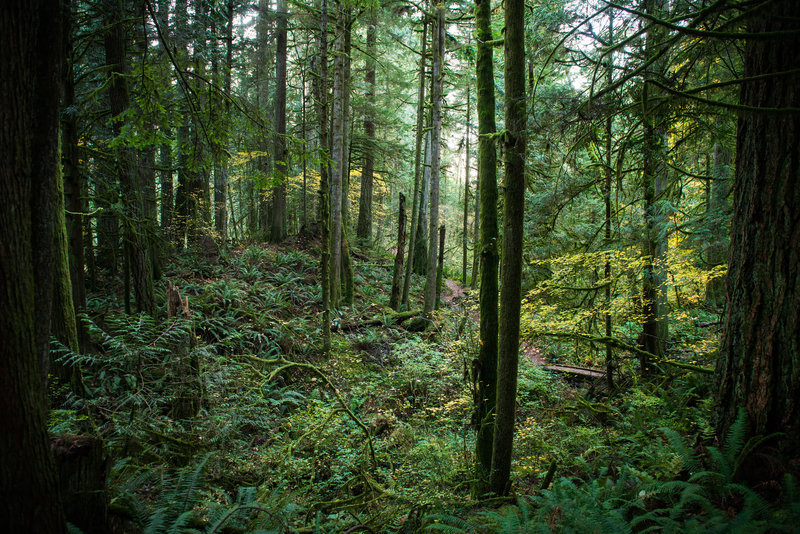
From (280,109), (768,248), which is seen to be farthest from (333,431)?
(280,109)

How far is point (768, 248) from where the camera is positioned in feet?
8.32

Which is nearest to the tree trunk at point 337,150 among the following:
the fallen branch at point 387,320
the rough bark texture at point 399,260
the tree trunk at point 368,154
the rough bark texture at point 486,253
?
the fallen branch at point 387,320

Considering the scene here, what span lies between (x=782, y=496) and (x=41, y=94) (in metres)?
4.40

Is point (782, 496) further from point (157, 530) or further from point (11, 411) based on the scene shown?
point (11, 411)

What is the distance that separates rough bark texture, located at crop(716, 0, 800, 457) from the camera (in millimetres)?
2412

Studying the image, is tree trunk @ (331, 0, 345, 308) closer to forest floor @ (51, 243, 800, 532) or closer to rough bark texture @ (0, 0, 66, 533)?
forest floor @ (51, 243, 800, 532)

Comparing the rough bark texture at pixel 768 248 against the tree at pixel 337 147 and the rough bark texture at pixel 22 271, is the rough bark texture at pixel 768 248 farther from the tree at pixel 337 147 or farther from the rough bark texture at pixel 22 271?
the tree at pixel 337 147

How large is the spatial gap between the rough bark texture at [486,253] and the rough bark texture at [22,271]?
366 cm

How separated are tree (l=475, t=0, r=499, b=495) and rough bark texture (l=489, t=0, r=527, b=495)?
2.98 ft

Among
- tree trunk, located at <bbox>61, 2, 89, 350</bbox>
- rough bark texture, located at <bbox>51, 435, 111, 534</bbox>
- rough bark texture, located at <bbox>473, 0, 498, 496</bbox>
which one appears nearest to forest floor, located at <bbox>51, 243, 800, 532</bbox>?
rough bark texture, located at <bbox>51, 435, 111, 534</bbox>

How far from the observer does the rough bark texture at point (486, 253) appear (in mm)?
4344

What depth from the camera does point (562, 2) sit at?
811 centimetres

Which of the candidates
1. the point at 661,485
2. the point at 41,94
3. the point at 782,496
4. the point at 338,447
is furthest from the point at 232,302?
the point at 782,496

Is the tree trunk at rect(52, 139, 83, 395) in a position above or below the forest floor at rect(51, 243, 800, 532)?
above
